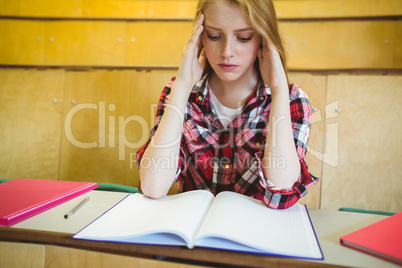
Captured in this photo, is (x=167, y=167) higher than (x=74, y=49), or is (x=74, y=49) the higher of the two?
(x=74, y=49)

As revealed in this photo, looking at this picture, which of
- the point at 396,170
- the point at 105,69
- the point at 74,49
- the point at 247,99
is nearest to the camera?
the point at 247,99

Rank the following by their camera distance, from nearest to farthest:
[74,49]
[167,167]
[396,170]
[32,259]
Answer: [32,259]
[167,167]
[396,170]
[74,49]

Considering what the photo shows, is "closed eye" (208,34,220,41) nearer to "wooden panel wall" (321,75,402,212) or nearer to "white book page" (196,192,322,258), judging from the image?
"white book page" (196,192,322,258)

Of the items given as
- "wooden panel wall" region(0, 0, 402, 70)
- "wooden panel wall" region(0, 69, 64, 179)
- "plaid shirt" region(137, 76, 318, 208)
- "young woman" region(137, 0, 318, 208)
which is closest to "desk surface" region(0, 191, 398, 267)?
"young woman" region(137, 0, 318, 208)

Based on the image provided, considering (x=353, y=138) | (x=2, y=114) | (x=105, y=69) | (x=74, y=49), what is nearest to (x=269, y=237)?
(x=353, y=138)

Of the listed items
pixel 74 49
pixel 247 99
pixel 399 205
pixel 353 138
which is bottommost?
pixel 399 205

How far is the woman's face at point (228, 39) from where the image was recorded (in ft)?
2.52

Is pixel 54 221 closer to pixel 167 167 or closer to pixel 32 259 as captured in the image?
pixel 32 259

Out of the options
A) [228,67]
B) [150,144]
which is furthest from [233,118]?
[150,144]

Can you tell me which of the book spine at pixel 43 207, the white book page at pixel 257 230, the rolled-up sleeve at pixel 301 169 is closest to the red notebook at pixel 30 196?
the book spine at pixel 43 207

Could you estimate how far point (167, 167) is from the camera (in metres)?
0.76

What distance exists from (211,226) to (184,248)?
0.06m

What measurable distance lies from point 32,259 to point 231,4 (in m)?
0.71

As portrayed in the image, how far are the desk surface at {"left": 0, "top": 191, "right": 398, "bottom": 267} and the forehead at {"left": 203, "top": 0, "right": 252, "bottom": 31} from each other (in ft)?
1.65
